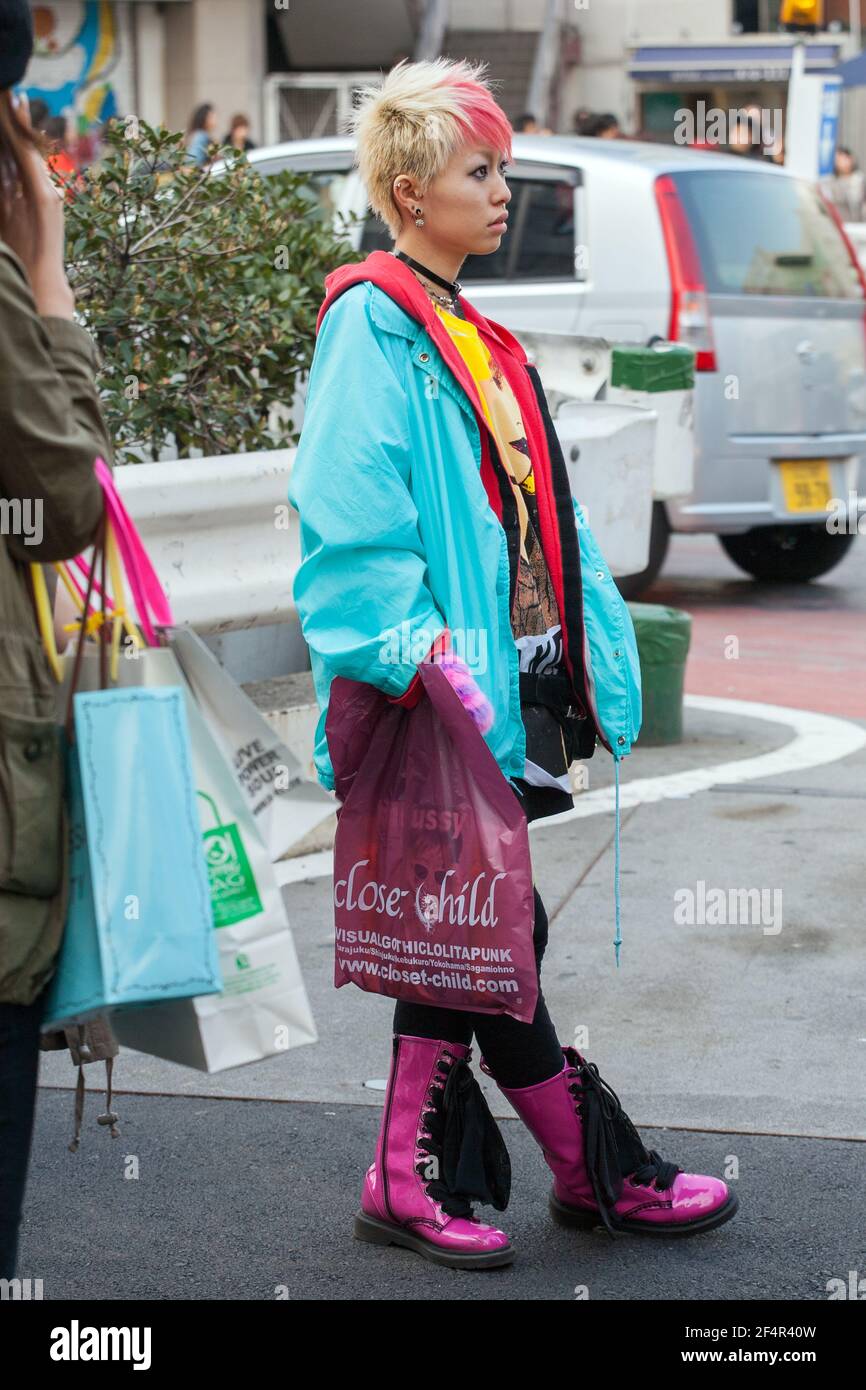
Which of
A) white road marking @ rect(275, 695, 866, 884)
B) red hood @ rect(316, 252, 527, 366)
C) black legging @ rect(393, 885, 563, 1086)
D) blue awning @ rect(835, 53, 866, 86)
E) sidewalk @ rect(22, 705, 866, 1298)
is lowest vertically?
white road marking @ rect(275, 695, 866, 884)

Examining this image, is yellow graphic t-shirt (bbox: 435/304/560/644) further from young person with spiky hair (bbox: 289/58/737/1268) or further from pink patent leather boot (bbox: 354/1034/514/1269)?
pink patent leather boot (bbox: 354/1034/514/1269)

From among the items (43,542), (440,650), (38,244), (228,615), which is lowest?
(228,615)

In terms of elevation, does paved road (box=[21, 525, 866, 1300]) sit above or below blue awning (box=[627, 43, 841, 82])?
below

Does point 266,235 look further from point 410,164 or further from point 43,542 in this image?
point 43,542

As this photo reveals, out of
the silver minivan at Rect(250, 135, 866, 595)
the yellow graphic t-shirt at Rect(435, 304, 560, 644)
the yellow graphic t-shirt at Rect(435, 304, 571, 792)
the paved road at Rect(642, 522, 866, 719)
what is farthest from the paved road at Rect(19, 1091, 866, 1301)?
the silver minivan at Rect(250, 135, 866, 595)

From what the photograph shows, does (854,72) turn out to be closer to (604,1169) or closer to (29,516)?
(604,1169)

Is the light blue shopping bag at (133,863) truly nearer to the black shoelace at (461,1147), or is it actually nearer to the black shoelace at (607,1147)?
the black shoelace at (461,1147)

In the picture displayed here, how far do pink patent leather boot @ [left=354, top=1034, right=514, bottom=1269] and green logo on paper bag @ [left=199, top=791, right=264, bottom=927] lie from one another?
3.41 ft

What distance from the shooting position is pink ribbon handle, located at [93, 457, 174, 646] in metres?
2.22

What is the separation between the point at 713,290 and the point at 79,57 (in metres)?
17.1
